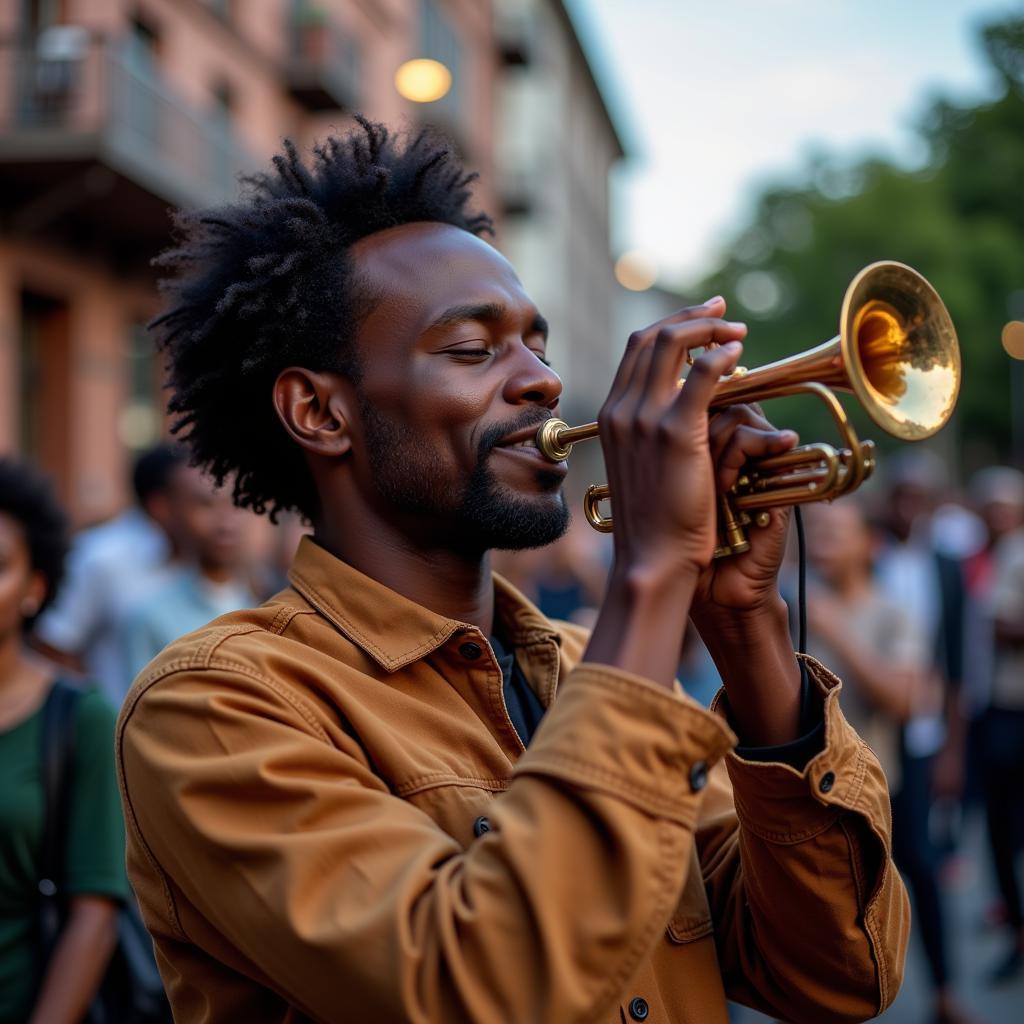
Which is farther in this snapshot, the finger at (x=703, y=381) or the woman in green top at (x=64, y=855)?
the woman in green top at (x=64, y=855)

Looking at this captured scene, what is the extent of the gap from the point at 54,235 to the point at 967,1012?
1152 centimetres

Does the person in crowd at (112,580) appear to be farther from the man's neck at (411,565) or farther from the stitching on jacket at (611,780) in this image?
the stitching on jacket at (611,780)

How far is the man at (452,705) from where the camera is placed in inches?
56.9

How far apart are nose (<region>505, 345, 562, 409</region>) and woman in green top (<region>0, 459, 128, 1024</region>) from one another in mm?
1557

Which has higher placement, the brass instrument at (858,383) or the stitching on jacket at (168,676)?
the brass instrument at (858,383)

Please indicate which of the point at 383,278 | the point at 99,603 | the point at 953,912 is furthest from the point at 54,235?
the point at 383,278

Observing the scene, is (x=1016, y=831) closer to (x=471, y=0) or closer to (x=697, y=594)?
(x=697, y=594)

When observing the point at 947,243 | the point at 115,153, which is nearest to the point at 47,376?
the point at 115,153

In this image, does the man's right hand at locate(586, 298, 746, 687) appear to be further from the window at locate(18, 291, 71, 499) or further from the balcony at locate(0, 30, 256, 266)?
the window at locate(18, 291, 71, 499)

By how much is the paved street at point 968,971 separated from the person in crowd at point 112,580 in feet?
9.85

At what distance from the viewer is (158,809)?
165 cm

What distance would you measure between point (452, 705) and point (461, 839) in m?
0.27

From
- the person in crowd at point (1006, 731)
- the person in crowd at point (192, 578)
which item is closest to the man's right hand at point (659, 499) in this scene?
the person in crowd at point (192, 578)

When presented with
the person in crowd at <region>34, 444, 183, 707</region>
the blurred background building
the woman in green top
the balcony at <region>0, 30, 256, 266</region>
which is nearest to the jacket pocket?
the woman in green top
